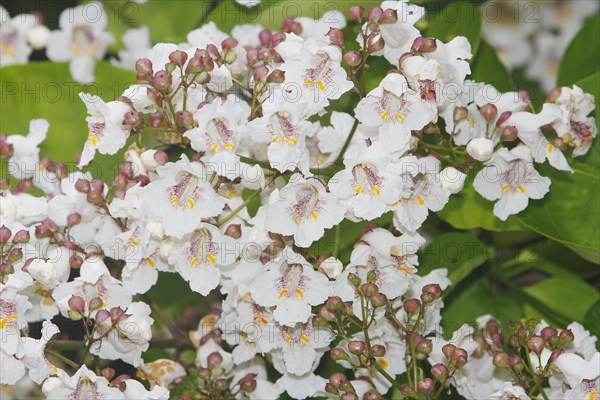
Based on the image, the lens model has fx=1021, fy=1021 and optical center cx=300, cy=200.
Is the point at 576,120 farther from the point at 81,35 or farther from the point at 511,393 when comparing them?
the point at 81,35

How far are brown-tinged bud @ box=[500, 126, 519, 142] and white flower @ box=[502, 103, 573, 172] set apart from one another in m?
0.02

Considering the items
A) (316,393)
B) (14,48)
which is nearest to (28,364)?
(316,393)

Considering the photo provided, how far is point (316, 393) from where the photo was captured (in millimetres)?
1296

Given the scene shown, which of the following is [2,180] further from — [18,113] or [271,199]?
[271,199]

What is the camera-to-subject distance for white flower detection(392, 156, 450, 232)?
1.14 m

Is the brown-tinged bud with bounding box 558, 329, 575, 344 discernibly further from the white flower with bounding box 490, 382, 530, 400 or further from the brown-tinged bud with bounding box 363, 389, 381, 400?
the brown-tinged bud with bounding box 363, 389, 381, 400

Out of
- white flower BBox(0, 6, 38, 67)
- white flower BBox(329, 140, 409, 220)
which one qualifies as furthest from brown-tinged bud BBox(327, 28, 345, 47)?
white flower BBox(0, 6, 38, 67)

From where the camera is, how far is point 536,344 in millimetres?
1171

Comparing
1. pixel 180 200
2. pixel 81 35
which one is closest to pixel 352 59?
pixel 180 200

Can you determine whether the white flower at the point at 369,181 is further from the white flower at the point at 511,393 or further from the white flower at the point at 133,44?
the white flower at the point at 133,44

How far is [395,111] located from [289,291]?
23 cm

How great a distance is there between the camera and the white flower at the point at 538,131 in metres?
1.22

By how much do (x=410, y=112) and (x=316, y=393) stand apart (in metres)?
0.40

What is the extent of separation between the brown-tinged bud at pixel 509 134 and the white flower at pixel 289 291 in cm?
28
